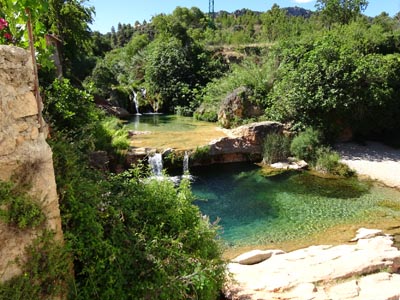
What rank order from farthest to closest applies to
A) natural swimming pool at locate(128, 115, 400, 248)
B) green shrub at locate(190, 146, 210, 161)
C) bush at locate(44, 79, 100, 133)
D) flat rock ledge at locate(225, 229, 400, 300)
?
green shrub at locate(190, 146, 210, 161) < natural swimming pool at locate(128, 115, 400, 248) < bush at locate(44, 79, 100, 133) < flat rock ledge at locate(225, 229, 400, 300)

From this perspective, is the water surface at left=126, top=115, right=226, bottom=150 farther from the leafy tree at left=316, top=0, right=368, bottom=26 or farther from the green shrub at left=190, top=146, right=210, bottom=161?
the leafy tree at left=316, top=0, right=368, bottom=26

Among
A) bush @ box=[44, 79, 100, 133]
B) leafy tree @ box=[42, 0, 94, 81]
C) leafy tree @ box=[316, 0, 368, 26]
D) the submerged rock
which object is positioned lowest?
the submerged rock

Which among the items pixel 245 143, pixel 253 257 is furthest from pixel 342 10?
pixel 253 257

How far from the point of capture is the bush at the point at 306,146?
42.1 feet

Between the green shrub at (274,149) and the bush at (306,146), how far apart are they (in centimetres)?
32

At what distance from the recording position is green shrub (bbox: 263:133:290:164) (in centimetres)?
1280

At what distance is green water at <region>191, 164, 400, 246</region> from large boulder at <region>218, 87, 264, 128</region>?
4.60 metres

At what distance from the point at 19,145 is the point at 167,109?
849 inches

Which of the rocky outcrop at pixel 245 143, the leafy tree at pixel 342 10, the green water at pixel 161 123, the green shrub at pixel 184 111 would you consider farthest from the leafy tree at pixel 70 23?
the leafy tree at pixel 342 10

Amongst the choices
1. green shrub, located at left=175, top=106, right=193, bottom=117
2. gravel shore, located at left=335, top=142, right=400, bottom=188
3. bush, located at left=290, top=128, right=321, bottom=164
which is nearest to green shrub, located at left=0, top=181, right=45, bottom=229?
gravel shore, located at left=335, top=142, right=400, bottom=188

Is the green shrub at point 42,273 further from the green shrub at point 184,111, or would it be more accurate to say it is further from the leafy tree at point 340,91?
the green shrub at point 184,111

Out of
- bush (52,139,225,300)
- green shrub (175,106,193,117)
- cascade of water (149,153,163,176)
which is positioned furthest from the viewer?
green shrub (175,106,193,117)

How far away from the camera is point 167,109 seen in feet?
78.0

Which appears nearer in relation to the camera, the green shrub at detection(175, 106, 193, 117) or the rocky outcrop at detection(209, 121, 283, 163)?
the rocky outcrop at detection(209, 121, 283, 163)
